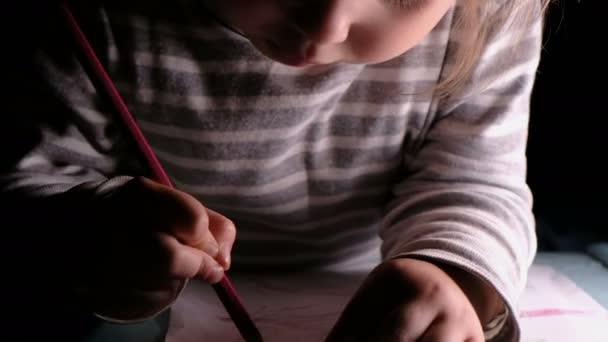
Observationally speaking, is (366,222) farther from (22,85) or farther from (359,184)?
(22,85)

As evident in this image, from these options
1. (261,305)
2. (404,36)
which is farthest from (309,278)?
(404,36)

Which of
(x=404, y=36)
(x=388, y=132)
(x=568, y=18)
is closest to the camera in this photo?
(x=404, y=36)

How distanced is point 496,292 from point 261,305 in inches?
4.6

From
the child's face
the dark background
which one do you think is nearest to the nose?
the child's face

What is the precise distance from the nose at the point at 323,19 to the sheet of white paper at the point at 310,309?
15 centimetres

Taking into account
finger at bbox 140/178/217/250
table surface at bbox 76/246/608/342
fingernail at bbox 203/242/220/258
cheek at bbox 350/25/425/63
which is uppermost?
cheek at bbox 350/25/425/63

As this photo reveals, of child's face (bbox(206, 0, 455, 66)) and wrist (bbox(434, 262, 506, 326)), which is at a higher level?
child's face (bbox(206, 0, 455, 66))

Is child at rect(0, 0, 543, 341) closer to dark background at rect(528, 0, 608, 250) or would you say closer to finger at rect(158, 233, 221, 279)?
finger at rect(158, 233, 221, 279)

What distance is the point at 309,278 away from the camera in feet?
1.49

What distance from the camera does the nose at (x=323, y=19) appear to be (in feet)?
0.99

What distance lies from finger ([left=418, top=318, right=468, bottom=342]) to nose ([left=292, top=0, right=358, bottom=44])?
0.13 meters

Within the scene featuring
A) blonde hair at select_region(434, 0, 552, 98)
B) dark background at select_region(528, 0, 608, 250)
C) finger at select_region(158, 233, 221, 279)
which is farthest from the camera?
dark background at select_region(528, 0, 608, 250)

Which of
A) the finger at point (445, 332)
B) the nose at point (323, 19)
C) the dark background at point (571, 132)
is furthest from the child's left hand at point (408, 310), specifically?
the dark background at point (571, 132)

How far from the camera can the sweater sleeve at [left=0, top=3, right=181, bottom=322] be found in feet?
1.16
